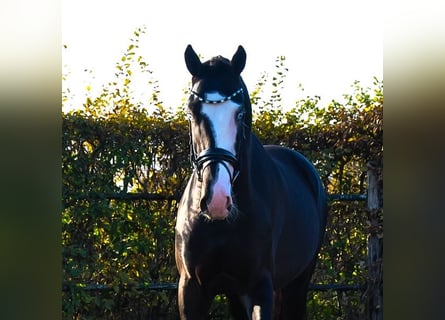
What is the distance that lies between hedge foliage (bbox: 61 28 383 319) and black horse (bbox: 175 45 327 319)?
1.97 m

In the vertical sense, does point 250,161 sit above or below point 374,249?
above

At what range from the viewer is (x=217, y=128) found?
329cm

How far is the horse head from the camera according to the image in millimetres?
3184

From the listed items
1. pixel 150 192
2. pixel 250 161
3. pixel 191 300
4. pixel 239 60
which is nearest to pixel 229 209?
pixel 250 161

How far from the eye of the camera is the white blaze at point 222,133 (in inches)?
124

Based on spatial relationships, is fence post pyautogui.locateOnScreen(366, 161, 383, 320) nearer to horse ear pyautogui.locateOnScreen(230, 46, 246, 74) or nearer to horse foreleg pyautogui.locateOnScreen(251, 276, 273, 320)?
horse foreleg pyautogui.locateOnScreen(251, 276, 273, 320)

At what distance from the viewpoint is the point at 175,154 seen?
6215mm

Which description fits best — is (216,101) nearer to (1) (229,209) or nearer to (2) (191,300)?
(1) (229,209)

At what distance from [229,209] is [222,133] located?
37 centimetres

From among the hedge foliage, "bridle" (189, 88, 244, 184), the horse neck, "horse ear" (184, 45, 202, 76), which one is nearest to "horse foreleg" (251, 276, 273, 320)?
the horse neck

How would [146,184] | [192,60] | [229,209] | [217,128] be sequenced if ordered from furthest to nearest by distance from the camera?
[146,184], [192,60], [217,128], [229,209]

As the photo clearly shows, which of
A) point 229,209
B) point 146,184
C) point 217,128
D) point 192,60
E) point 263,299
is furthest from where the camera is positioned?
point 146,184
